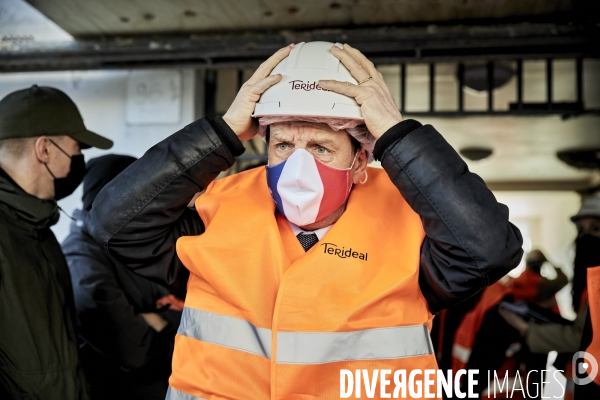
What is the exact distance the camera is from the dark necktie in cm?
221

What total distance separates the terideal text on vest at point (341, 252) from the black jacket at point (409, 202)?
193mm

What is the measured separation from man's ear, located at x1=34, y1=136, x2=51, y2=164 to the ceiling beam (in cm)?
174

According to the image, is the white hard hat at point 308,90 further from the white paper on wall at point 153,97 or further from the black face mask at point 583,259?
the white paper on wall at point 153,97

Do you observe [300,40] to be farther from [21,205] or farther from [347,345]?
[347,345]

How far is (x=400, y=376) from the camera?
195 cm

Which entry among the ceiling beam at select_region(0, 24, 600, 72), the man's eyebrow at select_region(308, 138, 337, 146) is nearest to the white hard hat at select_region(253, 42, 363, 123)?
the man's eyebrow at select_region(308, 138, 337, 146)

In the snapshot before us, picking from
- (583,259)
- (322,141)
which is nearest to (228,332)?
(322,141)

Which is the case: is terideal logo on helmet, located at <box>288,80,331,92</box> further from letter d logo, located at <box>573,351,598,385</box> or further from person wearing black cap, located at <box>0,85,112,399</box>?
letter d logo, located at <box>573,351,598,385</box>

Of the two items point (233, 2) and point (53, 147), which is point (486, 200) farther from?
point (233, 2)

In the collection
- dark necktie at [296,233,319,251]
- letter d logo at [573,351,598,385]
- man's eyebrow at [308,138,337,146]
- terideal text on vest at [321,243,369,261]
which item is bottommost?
letter d logo at [573,351,598,385]

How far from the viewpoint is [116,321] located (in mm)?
3211

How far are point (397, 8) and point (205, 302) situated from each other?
9.33 ft

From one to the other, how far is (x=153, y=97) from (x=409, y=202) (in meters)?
3.51

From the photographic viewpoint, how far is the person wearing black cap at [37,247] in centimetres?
259
